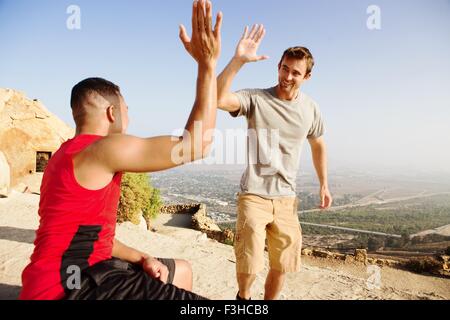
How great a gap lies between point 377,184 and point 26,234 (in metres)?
122

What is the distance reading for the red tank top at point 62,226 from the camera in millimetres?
1774

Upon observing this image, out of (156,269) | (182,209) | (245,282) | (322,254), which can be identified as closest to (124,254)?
(156,269)

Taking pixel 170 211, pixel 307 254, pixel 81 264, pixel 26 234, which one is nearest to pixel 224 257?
pixel 26 234

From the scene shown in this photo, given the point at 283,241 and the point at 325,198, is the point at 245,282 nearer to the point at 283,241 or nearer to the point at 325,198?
the point at 283,241

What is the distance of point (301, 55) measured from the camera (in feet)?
11.8

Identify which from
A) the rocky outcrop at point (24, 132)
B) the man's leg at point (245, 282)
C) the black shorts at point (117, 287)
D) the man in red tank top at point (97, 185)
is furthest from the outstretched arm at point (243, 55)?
the rocky outcrop at point (24, 132)

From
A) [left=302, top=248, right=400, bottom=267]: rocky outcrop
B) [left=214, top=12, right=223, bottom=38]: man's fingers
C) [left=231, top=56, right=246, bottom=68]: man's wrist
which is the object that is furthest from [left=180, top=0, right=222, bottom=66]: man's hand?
[left=302, top=248, right=400, bottom=267]: rocky outcrop

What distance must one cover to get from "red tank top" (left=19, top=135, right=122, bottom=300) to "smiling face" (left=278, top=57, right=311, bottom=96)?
2269mm

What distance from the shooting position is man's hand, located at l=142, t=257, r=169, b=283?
7.66 ft

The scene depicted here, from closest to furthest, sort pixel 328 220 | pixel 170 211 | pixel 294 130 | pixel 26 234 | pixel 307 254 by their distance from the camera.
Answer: pixel 294 130 → pixel 26 234 → pixel 307 254 → pixel 170 211 → pixel 328 220

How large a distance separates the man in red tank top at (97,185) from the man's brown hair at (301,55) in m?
2.01

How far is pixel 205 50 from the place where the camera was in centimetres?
171

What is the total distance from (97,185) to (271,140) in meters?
2.10
